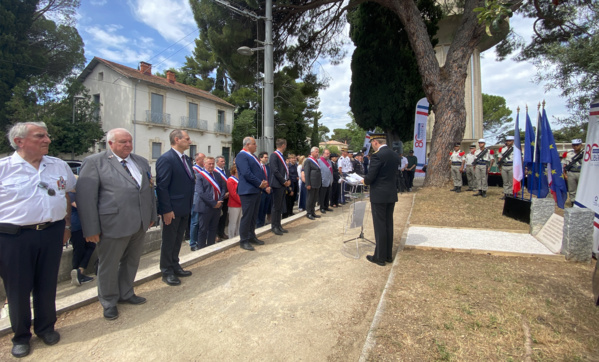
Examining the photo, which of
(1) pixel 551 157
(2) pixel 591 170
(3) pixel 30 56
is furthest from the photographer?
(3) pixel 30 56

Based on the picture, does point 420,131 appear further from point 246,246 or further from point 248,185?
point 246,246

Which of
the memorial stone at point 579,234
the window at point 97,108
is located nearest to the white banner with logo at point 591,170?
the memorial stone at point 579,234

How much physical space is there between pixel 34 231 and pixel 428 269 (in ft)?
14.3

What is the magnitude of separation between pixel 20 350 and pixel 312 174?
6093 mm

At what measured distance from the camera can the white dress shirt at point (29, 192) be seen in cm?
243

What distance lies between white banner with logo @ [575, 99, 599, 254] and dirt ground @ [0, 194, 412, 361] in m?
3.69

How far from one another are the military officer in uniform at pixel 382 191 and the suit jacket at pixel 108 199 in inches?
122

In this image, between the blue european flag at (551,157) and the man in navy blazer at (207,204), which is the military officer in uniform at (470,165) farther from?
the man in navy blazer at (207,204)

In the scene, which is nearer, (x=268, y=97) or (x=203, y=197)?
(x=203, y=197)

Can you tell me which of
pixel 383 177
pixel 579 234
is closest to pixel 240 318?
pixel 383 177

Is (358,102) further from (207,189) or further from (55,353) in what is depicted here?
(55,353)

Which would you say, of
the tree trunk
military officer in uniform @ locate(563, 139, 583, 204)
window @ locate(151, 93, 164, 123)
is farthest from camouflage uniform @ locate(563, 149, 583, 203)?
window @ locate(151, 93, 164, 123)

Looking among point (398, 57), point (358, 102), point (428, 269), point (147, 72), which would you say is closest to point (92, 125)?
point (147, 72)

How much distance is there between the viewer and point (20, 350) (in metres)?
2.47
